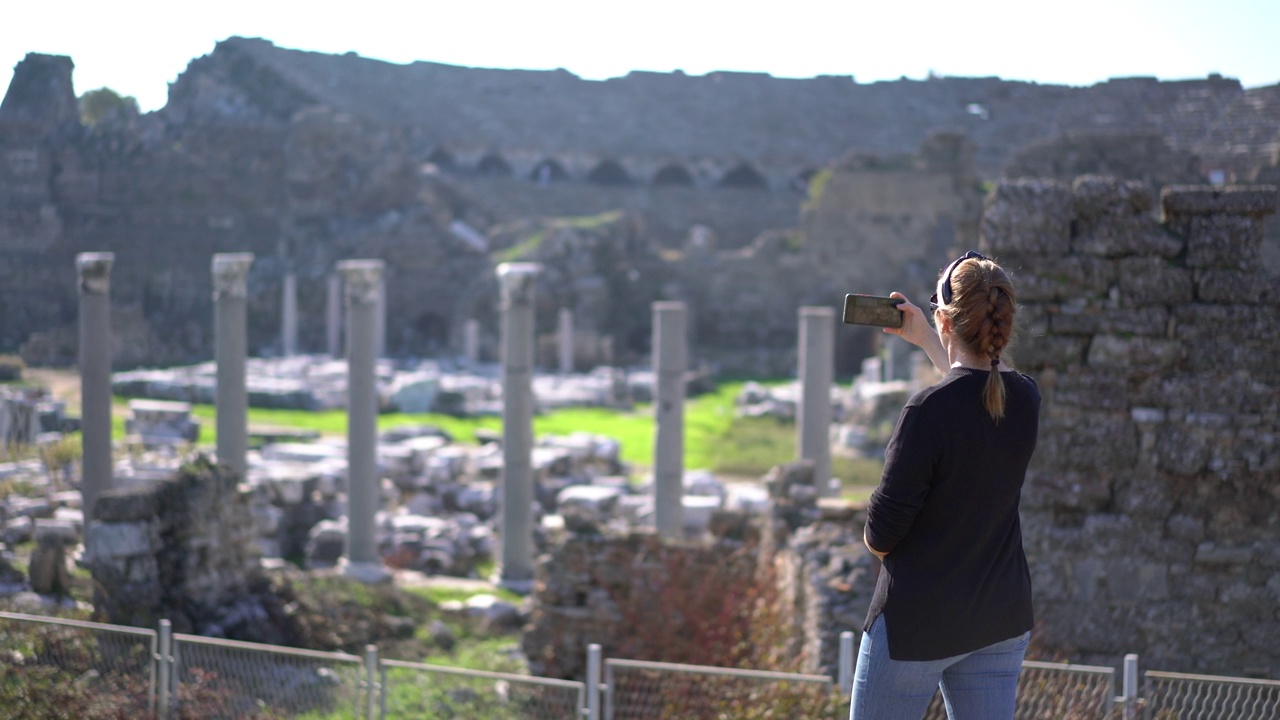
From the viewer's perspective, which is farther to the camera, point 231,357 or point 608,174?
point 608,174

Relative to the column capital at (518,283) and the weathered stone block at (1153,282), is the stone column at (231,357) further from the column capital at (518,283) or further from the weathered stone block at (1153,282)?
the weathered stone block at (1153,282)

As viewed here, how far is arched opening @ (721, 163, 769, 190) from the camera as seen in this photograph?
193 feet

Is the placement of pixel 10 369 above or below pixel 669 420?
below

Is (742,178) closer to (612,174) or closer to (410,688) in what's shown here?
(612,174)

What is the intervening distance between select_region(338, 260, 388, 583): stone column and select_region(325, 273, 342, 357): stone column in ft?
75.0

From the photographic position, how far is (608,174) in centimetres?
5928

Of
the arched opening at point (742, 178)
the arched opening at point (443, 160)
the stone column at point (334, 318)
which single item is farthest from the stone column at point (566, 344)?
the arched opening at point (742, 178)

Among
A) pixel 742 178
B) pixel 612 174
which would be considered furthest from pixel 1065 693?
pixel 612 174

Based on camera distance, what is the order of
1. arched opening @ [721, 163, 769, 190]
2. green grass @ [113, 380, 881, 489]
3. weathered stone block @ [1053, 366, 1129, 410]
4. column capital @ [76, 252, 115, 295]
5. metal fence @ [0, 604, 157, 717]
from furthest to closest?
arched opening @ [721, 163, 769, 190]
green grass @ [113, 380, 881, 489]
column capital @ [76, 252, 115, 295]
weathered stone block @ [1053, 366, 1129, 410]
metal fence @ [0, 604, 157, 717]

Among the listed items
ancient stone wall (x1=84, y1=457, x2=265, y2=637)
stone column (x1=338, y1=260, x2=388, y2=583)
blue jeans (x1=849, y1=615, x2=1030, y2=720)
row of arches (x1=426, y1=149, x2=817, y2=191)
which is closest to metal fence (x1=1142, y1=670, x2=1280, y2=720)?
blue jeans (x1=849, y1=615, x2=1030, y2=720)

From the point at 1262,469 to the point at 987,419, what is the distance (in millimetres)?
4646

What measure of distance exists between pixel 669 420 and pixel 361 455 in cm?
349

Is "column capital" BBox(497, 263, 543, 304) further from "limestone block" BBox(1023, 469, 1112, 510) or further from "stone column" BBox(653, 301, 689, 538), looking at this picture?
"limestone block" BBox(1023, 469, 1112, 510)

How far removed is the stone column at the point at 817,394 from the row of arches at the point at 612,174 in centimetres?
4188
